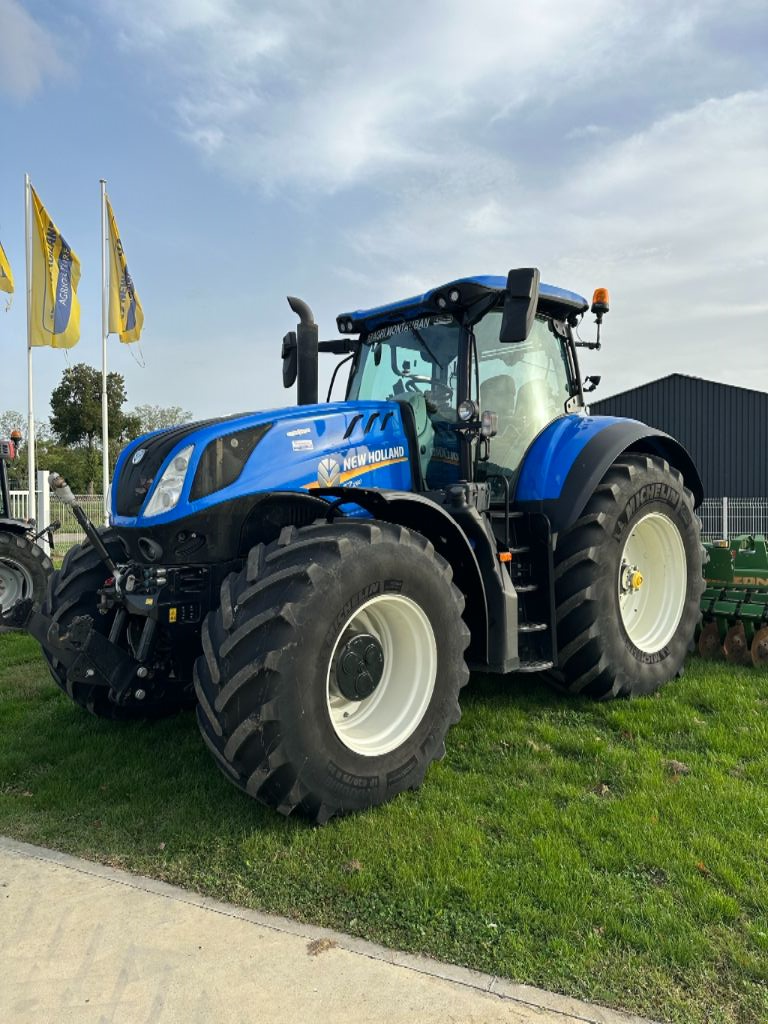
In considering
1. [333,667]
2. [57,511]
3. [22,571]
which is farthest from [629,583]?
[57,511]

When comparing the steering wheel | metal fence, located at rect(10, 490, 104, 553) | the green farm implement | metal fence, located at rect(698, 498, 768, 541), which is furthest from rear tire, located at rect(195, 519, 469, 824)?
metal fence, located at rect(698, 498, 768, 541)

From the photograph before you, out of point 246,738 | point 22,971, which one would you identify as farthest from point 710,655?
point 22,971

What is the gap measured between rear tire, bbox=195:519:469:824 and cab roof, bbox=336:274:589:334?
159 centimetres

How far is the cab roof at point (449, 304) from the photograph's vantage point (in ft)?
14.9

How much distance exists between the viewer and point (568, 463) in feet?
16.0

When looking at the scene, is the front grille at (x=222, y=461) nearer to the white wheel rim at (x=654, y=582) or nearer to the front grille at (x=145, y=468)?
the front grille at (x=145, y=468)

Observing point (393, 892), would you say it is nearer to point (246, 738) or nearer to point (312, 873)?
point (312, 873)

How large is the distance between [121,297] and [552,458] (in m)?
15.2

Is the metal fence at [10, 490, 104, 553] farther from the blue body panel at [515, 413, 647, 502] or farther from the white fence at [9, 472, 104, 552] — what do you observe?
the blue body panel at [515, 413, 647, 502]

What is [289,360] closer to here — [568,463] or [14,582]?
[568,463]

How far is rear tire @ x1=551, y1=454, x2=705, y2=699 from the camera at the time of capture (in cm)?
473

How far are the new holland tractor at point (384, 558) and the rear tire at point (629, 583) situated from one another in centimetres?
2

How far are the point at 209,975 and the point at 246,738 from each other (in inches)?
32.5

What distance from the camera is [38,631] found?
154 inches
